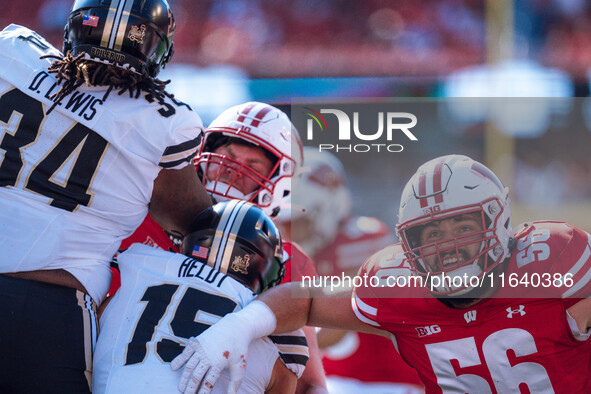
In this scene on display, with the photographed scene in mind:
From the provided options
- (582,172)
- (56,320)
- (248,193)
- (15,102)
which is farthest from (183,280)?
(582,172)

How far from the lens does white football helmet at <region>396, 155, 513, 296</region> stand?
2162 mm

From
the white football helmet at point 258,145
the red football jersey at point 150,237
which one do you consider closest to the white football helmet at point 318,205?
the white football helmet at point 258,145

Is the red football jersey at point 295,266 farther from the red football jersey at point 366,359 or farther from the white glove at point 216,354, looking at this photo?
the white glove at point 216,354

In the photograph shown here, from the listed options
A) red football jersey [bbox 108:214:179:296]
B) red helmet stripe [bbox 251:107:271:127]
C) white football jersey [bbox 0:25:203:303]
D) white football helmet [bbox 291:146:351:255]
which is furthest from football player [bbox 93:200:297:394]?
white football helmet [bbox 291:146:351:255]

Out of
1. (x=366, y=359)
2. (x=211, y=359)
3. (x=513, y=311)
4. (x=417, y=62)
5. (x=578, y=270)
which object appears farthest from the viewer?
(x=417, y=62)

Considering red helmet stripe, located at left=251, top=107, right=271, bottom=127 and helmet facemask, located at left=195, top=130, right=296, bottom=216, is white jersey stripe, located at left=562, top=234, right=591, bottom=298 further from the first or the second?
red helmet stripe, located at left=251, top=107, right=271, bottom=127

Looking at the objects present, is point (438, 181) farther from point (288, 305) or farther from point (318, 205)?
point (318, 205)

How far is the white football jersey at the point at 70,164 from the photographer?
6.33ft

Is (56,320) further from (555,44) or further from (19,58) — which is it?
(555,44)

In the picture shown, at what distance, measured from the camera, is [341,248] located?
4434mm

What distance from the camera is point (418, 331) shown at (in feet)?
7.54

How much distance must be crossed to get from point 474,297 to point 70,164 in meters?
1.32

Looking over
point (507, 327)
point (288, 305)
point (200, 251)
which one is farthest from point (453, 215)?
point (200, 251)

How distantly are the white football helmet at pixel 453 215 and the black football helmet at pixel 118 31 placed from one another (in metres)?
0.99
